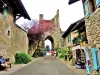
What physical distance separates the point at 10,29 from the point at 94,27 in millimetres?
9526

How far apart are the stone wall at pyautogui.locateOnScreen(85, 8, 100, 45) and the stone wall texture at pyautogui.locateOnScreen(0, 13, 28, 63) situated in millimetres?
6926

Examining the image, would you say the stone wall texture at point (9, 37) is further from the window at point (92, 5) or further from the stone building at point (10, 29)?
the window at point (92, 5)

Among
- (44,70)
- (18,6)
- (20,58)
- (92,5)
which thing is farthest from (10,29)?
(92,5)

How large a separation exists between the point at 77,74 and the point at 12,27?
8.90 meters

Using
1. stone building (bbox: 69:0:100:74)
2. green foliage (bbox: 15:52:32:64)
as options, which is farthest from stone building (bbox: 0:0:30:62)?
stone building (bbox: 69:0:100:74)

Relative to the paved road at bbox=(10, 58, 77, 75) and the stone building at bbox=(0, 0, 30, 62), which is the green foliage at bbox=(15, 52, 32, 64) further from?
the paved road at bbox=(10, 58, 77, 75)

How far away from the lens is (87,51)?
10664mm

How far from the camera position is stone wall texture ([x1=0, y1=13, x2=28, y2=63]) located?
1429 cm

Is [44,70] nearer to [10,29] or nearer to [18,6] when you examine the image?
[10,29]

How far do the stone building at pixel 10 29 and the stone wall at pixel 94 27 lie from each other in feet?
22.6

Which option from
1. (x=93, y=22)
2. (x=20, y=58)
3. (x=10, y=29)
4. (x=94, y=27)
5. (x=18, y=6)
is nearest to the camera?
(x=94, y=27)

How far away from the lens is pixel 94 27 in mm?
9625

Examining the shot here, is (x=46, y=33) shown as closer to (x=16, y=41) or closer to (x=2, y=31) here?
(x=16, y=41)

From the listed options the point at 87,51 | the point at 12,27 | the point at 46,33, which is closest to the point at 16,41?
the point at 12,27
